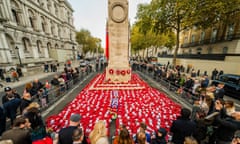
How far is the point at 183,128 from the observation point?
2789 millimetres

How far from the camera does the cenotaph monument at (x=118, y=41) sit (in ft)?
33.6

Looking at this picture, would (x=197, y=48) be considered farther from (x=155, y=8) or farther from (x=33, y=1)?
(x=33, y=1)

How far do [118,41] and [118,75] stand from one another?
3676 mm

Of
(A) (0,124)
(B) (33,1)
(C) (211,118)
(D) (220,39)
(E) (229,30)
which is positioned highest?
(B) (33,1)

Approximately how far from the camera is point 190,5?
40.8 feet

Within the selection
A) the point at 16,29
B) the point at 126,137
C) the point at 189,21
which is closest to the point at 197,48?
the point at 189,21

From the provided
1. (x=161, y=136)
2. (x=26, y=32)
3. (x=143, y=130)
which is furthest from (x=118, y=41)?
(x=26, y=32)

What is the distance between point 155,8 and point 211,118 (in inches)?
651

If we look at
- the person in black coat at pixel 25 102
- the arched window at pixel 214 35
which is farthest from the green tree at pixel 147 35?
the person in black coat at pixel 25 102

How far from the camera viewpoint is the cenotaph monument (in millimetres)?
10227

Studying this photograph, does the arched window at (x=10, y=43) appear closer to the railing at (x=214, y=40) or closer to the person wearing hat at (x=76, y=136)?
the person wearing hat at (x=76, y=136)

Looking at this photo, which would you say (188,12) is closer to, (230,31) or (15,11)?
(230,31)

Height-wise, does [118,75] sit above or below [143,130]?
above

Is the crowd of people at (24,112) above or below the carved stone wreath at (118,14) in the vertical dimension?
below
